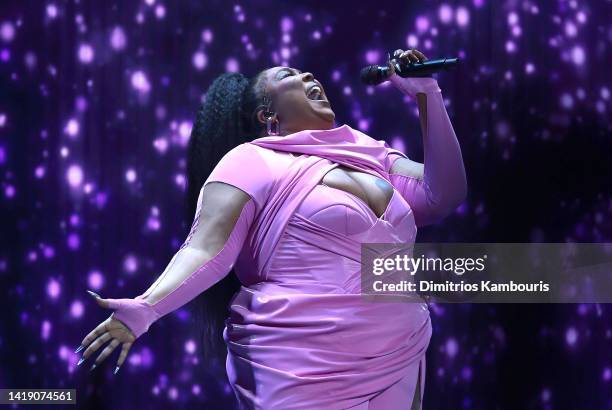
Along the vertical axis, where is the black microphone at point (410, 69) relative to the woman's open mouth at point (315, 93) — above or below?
above

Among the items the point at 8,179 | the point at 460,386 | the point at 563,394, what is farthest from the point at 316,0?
the point at 563,394

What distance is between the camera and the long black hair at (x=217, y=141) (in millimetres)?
1921

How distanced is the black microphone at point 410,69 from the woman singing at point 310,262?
0.06 ft

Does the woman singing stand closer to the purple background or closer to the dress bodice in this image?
the dress bodice

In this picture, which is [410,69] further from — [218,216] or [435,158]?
[218,216]

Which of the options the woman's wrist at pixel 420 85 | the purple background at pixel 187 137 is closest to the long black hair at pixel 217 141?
the purple background at pixel 187 137

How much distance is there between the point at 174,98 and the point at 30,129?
0.39m

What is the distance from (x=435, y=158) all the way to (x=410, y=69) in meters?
0.20

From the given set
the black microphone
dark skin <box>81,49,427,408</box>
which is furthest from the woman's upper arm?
the black microphone

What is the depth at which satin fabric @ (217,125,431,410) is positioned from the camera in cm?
148

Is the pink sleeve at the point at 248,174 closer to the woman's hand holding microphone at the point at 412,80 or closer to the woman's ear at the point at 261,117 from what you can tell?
the woman's ear at the point at 261,117

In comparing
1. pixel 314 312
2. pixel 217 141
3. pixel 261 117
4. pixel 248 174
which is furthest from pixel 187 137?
pixel 314 312

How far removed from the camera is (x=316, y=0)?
235 cm

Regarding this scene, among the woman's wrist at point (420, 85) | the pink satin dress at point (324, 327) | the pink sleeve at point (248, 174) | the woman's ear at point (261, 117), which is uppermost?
the woman's wrist at point (420, 85)
